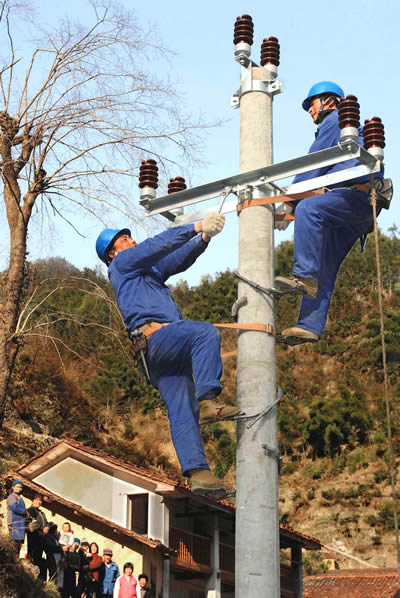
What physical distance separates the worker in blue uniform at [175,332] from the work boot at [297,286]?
58 cm

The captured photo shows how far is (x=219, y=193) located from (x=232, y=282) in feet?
153

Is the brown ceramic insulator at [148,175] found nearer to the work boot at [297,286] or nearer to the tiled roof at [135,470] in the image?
the work boot at [297,286]

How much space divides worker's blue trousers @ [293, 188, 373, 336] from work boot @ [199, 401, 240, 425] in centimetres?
105

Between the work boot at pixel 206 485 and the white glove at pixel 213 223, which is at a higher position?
the white glove at pixel 213 223

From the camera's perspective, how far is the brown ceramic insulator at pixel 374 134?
5781 millimetres

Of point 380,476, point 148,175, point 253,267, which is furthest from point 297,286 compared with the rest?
point 380,476

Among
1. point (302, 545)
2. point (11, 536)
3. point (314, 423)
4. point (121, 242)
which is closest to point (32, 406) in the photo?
point (302, 545)

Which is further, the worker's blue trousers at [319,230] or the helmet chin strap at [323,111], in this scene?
the helmet chin strap at [323,111]

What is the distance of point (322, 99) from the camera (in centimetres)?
704

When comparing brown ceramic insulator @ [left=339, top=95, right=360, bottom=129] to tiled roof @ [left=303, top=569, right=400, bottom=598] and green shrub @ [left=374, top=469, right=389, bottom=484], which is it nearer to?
tiled roof @ [left=303, top=569, right=400, bottom=598]

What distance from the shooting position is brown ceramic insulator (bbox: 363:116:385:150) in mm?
5781

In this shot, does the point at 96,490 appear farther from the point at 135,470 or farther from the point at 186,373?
the point at 186,373

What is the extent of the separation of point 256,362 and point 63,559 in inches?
325

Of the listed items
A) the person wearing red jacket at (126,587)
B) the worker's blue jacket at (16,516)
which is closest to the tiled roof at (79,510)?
the person wearing red jacket at (126,587)
